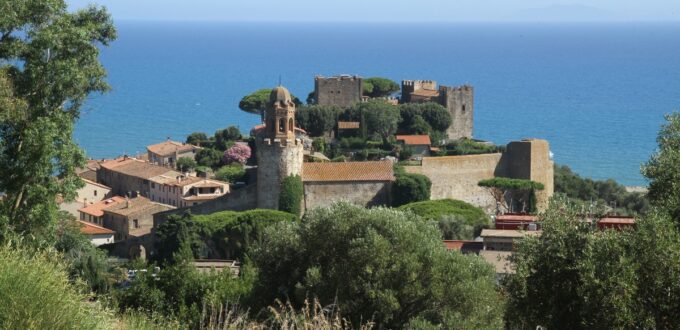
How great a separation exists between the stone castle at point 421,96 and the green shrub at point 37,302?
109 feet

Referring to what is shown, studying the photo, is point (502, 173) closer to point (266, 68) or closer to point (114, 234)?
point (114, 234)

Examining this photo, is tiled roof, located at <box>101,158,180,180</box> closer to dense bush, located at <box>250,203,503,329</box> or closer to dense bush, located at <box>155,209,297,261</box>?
dense bush, located at <box>155,209,297,261</box>

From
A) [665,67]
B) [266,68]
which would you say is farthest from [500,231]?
[665,67]

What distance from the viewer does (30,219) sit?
1110cm

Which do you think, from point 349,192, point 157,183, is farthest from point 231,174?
point 349,192

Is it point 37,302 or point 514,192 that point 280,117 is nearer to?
point 514,192

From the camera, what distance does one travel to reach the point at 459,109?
41406 mm

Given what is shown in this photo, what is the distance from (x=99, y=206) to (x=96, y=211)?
0.70 metres

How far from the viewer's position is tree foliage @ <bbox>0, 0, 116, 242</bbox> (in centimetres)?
1091

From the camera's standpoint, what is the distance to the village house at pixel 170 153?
3922 cm

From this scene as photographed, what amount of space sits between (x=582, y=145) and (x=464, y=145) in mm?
29206

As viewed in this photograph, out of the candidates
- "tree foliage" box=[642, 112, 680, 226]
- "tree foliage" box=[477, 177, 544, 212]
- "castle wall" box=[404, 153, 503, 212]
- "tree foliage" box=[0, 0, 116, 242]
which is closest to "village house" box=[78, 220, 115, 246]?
"castle wall" box=[404, 153, 503, 212]

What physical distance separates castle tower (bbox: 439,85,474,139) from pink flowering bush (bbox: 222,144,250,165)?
7.67 meters

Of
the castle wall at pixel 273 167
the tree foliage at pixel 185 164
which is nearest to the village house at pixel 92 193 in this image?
the tree foliage at pixel 185 164
